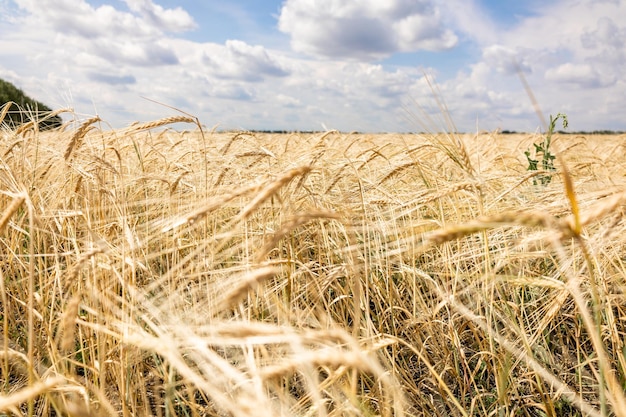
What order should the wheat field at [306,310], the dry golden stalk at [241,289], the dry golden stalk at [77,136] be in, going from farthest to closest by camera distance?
the dry golden stalk at [77,136] < the wheat field at [306,310] < the dry golden stalk at [241,289]

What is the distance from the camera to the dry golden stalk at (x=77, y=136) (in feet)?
5.11

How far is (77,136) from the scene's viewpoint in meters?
1.63

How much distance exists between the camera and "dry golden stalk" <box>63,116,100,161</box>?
1.56 m

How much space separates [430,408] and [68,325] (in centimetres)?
110

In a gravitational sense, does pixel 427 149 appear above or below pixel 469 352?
above

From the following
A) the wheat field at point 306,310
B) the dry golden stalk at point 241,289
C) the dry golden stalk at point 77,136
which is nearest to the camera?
the dry golden stalk at point 241,289

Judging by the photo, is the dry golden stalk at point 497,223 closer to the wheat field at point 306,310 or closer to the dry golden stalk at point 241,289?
the wheat field at point 306,310

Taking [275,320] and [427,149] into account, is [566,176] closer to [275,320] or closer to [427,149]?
[275,320]

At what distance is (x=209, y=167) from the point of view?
2.39 metres

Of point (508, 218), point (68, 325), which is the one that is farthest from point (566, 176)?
point (68, 325)

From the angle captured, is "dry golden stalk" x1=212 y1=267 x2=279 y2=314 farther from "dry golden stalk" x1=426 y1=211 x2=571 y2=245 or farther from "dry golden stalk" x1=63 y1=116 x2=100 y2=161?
"dry golden stalk" x1=63 y1=116 x2=100 y2=161

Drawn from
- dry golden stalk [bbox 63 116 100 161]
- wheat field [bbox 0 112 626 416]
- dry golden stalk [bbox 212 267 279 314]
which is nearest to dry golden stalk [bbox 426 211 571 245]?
wheat field [bbox 0 112 626 416]

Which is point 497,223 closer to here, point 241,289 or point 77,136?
point 241,289

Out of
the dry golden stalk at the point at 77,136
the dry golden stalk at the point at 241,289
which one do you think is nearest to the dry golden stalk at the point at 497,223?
the dry golden stalk at the point at 241,289
